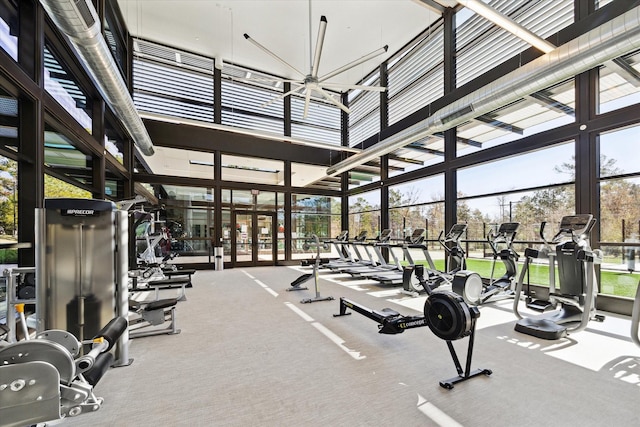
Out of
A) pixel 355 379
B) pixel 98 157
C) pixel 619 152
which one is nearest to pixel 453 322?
pixel 355 379

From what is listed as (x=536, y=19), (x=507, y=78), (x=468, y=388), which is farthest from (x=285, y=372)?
(x=536, y=19)

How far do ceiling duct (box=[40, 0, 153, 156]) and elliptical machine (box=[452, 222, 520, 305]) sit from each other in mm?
5859

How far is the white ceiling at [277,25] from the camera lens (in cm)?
674

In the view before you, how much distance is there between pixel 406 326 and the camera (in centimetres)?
285

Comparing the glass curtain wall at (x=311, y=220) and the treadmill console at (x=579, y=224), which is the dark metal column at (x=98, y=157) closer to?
the glass curtain wall at (x=311, y=220)

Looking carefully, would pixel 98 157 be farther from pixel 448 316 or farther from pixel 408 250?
pixel 408 250

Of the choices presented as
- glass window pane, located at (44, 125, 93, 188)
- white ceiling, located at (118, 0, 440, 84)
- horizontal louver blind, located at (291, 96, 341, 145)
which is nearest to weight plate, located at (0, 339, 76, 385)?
glass window pane, located at (44, 125, 93, 188)

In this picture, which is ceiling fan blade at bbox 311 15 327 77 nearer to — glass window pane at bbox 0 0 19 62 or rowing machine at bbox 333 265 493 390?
glass window pane at bbox 0 0 19 62

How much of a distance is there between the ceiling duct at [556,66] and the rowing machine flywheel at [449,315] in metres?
3.66

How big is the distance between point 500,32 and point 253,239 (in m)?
8.79

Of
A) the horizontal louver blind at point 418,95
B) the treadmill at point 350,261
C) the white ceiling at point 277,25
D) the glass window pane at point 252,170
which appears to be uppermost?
the white ceiling at point 277,25

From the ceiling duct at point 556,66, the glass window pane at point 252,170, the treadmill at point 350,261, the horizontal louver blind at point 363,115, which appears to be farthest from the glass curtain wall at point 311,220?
the ceiling duct at point 556,66

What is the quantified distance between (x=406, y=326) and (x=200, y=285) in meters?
5.27

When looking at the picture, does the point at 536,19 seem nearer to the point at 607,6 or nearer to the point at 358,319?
the point at 607,6
